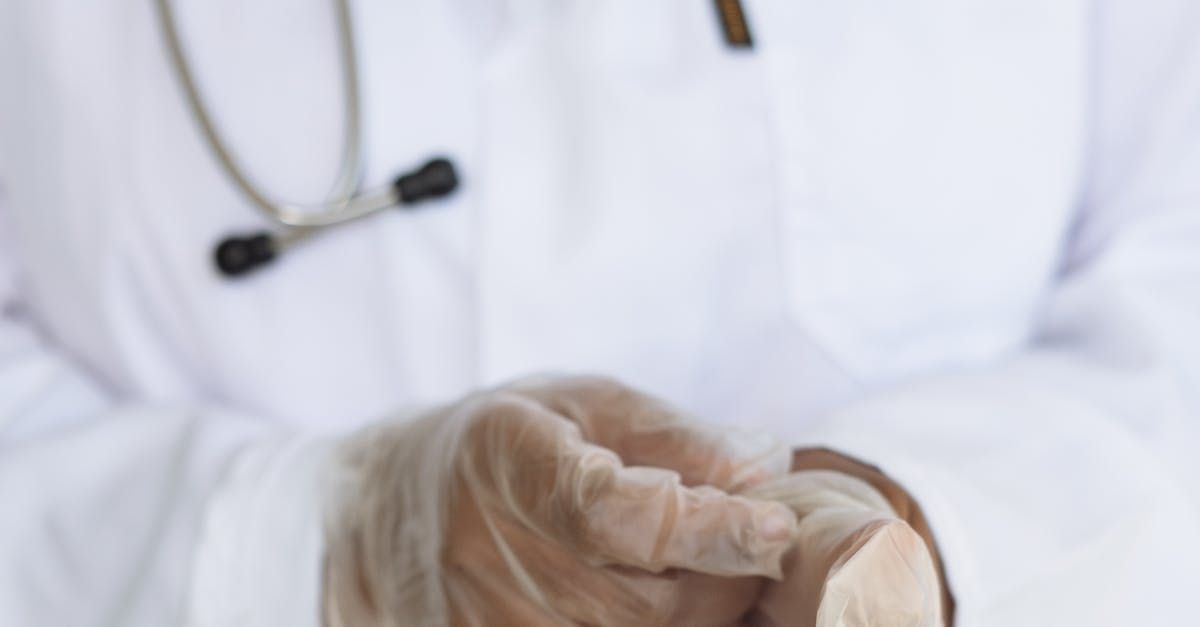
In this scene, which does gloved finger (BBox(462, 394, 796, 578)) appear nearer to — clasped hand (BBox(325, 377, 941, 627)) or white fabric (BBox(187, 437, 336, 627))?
clasped hand (BBox(325, 377, 941, 627))

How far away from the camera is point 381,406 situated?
64cm

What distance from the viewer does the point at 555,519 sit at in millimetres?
395

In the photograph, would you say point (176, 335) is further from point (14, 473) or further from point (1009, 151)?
point (1009, 151)

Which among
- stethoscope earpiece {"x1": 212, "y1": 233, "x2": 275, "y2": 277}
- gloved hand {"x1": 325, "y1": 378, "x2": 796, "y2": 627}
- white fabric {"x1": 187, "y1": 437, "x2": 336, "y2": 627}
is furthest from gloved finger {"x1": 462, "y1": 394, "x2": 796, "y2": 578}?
stethoscope earpiece {"x1": 212, "y1": 233, "x2": 275, "y2": 277}

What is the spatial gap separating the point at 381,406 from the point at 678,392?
0.16m

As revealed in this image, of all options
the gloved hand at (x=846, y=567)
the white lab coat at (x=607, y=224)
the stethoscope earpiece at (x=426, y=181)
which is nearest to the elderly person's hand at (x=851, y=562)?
the gloved hand at (x=846, y=567)

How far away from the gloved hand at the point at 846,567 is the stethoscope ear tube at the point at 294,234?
25cm

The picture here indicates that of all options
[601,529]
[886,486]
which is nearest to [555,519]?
[601,529]

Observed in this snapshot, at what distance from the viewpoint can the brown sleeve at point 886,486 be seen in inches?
17.9

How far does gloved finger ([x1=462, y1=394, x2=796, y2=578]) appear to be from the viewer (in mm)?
368

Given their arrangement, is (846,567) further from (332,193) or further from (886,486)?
(332,193)

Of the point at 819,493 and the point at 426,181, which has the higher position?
the point at 426,181

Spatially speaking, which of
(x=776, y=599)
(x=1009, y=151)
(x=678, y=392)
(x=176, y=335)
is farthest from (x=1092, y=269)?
(x=176, y=335)

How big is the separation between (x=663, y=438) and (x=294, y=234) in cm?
26
